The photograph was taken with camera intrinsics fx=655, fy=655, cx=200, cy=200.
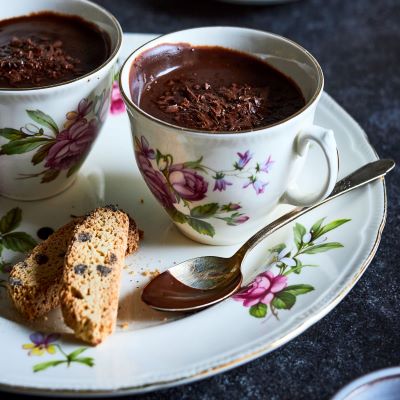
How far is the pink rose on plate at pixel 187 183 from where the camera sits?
1357mm

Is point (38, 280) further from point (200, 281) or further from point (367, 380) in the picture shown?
point (367, 380)

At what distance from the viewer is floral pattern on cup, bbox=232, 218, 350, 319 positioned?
1.29 metres

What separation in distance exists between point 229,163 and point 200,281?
26cm

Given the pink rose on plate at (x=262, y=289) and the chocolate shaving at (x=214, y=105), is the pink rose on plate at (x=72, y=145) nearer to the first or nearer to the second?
the chocolate shaving at (x=214, y=105)

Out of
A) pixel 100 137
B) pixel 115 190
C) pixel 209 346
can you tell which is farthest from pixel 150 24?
pixel 209 346

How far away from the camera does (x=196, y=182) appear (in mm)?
1367

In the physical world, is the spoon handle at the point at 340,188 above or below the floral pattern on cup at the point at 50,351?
above

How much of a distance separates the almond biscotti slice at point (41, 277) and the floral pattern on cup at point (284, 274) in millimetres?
309

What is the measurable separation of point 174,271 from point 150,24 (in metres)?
1.40

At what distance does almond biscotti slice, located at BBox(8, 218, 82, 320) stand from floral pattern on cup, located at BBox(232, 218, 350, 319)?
1.21 ft

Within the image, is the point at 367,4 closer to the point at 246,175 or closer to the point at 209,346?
Answer: the point at 246,175

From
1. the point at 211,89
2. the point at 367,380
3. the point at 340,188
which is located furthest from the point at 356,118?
the point at 367,380

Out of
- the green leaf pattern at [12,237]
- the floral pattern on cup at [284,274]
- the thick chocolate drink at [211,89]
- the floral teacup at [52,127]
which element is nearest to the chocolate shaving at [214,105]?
the thick chocolate drink at [211,89]

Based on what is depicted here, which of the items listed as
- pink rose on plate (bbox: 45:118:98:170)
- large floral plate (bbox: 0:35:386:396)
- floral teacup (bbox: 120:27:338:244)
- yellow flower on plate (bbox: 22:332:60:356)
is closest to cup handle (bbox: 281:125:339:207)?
floral teacup (bbox: 120:27:338:244)
